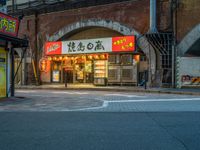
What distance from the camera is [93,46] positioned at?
28.1 meters

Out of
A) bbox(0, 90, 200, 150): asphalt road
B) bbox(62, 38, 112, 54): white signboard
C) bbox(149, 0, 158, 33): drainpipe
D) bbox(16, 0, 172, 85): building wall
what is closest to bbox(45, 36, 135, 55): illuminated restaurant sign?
bbox(62, 38, 112, 54): white signboard

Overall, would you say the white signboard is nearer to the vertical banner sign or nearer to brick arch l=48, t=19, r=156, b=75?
brick arch l=48, t=19, r=156, b=75

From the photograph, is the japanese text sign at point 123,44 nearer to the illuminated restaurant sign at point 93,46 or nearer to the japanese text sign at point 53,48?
the illuminated restaurant sign at point 93,46

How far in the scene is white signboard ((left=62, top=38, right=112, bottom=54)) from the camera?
27.3 m

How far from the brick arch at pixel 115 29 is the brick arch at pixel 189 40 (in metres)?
2.45

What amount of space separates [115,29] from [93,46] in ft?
8.65

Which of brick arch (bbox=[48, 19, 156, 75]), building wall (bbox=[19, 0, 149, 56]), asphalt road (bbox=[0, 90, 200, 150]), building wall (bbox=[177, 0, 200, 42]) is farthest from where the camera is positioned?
building wall (bbox=[19, 0, 149, 56])

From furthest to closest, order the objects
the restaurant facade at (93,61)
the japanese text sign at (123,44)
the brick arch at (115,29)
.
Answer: the restaurant facade at (93,61)
the brick arch at (115,29)
the japanese text sign at (123,44)

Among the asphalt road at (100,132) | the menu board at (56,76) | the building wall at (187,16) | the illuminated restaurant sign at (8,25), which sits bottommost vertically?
the asphalt road at (100,132)

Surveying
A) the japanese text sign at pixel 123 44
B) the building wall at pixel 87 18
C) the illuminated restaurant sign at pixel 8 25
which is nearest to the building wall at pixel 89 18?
the building wall at pixel 87 18

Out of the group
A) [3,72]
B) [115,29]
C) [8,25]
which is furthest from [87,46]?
[8,25]

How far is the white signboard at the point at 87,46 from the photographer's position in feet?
89.7

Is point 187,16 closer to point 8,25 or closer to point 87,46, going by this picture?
point 87,46

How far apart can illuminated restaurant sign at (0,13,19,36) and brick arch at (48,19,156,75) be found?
43.6ft
